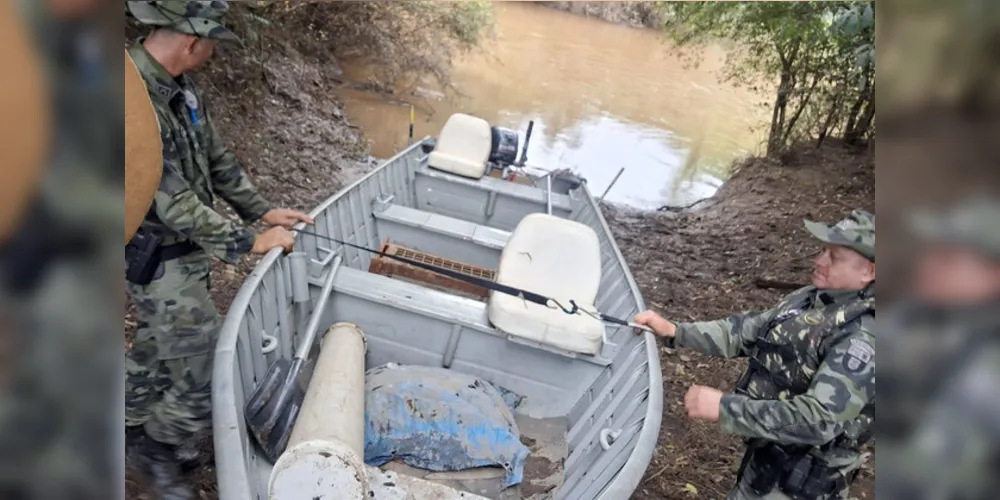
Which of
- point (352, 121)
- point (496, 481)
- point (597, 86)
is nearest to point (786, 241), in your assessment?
point (496, 481)

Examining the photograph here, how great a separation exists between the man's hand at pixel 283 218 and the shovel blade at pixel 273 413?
895 mm

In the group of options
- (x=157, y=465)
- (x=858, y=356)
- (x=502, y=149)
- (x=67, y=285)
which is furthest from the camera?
(x=502, y=149)

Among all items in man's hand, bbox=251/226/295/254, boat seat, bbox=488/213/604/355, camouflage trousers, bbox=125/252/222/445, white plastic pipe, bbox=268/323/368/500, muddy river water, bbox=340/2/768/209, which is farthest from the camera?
muddy river water, bbox=340/2/768/209

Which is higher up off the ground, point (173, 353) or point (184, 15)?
point (184, 15)

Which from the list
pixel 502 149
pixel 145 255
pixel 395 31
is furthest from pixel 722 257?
pixel 395 31

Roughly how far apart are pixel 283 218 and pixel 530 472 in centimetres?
173

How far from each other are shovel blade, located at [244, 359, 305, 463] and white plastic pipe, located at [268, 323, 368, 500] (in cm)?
12

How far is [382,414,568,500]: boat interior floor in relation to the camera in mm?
2832

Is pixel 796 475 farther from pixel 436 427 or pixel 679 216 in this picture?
pixel 679 216

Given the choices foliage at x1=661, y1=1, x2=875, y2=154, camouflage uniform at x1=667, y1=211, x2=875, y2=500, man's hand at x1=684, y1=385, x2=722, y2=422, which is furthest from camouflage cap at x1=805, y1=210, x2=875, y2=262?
foliage at x1=661, y1=1, x2=875, y2=154

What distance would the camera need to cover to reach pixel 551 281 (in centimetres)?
373

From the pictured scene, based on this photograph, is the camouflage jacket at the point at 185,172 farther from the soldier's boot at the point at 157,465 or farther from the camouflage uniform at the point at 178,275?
the soldier's boot at the point at 157,465

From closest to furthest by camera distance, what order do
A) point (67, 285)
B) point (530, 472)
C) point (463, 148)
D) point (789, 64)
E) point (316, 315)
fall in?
point (67, 285)
point (530, 472)
point (316, 315)
point (463, 148)
point (789, 64)

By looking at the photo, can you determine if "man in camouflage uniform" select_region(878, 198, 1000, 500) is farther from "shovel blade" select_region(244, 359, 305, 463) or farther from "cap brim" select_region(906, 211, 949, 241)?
"shovel blade" select_region(244, 359, 305, 463)
